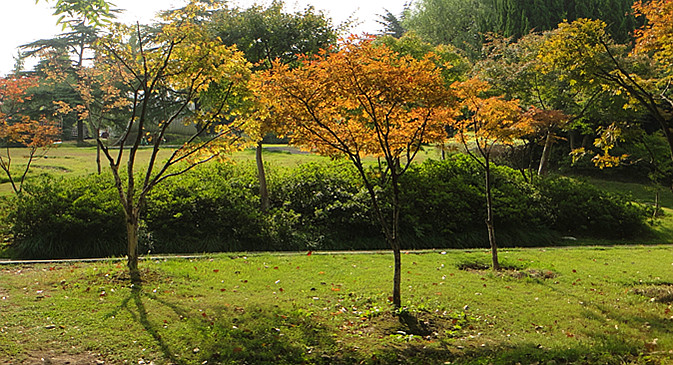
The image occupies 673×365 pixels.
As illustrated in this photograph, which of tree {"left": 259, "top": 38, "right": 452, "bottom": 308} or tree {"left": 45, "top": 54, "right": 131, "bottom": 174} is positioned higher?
tree {"left": 45, "top": 54, "right": 131, "bottom": 174}

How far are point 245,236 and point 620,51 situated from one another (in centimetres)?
1172

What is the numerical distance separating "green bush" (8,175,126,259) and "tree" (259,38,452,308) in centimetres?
492

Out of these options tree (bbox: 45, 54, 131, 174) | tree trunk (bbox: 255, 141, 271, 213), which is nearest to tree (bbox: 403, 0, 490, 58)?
tree (bbox: 45, 54, 131, 174)

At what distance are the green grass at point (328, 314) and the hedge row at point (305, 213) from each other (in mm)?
1496

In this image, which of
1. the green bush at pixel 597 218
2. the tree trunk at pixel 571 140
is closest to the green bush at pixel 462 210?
the green bush at pixel 597 218

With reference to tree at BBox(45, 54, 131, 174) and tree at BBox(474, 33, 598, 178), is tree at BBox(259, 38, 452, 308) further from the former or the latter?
tree at BBox(474, 33, 598, 178)

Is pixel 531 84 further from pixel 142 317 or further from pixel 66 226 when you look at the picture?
pixel 142 317

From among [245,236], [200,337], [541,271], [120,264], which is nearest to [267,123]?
[200,337]

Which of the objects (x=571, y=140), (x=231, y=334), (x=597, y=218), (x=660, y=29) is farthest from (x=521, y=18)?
(x=231, y=334)

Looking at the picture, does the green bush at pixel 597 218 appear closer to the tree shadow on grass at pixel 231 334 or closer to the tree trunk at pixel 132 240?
the tree shadow on grass at pixel 231 334

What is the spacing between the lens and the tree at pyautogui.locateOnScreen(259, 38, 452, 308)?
6070mm

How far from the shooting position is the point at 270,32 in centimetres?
1214

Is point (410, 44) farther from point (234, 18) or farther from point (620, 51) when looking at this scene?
point (234, 18)

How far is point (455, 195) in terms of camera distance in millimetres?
12547
